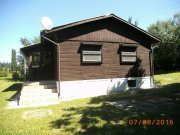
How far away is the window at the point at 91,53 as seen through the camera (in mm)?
13934

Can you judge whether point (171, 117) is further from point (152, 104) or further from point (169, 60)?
point (169, 60)

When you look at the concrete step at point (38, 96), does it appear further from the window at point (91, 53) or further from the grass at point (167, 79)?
the grass at point (167, 79)

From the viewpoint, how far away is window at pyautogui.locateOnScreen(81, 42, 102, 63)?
45.7ft

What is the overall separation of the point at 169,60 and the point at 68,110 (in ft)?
101

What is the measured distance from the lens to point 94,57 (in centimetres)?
1433

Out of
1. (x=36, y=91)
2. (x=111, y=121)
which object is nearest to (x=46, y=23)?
(x=36, y=91)

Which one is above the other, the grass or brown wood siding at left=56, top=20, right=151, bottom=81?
brown wood siding at left=56, top=20, right=151, bottom=81

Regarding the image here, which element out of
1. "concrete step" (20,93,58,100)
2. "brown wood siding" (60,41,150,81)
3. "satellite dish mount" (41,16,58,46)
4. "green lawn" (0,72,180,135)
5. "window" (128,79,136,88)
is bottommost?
"green lawn" (0,72,180,135)

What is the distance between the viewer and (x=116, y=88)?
15.1 m

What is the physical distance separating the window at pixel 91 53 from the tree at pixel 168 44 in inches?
869
